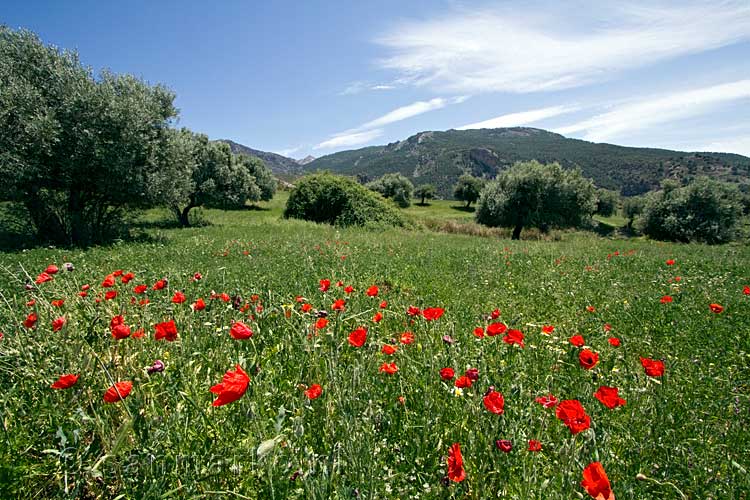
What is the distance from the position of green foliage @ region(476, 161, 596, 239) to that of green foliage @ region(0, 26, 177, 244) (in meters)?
28.2

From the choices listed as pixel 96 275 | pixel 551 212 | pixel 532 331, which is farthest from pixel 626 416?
pixel 551 212

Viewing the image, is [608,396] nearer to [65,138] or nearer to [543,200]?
[65,138]

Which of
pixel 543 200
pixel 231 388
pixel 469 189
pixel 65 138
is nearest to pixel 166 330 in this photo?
pixel 231 388

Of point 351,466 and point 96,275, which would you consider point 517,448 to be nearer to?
point 351,466

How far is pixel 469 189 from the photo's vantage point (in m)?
78.1

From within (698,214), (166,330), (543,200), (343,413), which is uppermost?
(543,200)

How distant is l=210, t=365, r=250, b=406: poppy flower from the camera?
4.98 ft

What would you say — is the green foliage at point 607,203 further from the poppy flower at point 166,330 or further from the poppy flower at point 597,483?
the poppy flower at point 166,330

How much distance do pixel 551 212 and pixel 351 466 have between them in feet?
111

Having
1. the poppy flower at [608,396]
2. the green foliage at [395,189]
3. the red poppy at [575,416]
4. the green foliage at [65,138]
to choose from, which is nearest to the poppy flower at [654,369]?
the poppy flower at [608,396]

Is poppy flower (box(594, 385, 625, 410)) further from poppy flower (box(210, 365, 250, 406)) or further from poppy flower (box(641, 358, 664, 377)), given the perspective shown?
poppy flower (box(210, 365, 250, 406))

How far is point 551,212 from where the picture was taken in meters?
31.0

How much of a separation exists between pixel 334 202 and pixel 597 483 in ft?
98.3

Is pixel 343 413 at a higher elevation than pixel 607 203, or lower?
lower
